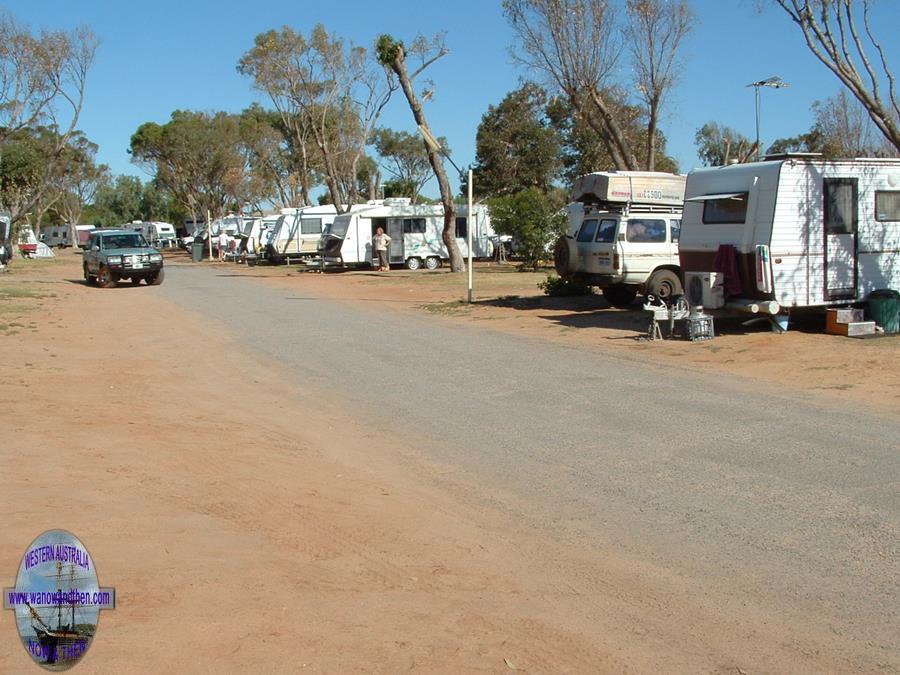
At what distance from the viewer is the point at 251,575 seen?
4.84 meters

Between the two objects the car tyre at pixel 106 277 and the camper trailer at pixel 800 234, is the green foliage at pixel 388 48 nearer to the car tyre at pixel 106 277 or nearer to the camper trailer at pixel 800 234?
the car tyre at pixel 106 277

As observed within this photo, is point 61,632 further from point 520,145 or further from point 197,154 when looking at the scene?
point 197,154

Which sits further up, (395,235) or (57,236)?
(57,236)

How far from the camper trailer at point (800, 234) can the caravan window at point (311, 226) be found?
31115mm

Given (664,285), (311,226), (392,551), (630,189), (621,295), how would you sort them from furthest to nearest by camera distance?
(311,226)
(621,295)
(630,189)
(664,285)
(392,551)

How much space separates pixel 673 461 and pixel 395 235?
2989cm

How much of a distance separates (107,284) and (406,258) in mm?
11577

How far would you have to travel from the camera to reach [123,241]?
1203 inches

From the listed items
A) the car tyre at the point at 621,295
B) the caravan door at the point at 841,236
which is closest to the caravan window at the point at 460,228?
the car tyre at the point at 621,295

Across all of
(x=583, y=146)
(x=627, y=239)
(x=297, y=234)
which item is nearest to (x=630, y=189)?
(x=627, y=239)

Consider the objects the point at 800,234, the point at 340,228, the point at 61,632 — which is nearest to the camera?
the point at 61,632

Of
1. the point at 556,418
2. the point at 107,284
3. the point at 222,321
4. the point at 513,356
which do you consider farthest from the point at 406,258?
the point at 556,418

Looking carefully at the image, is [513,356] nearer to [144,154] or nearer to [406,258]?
[406,258]

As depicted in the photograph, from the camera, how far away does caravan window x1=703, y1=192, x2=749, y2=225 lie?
561 inches
